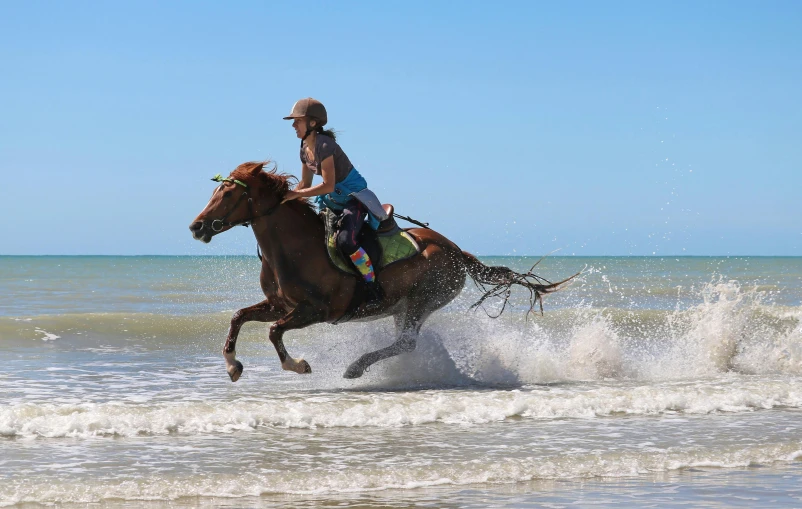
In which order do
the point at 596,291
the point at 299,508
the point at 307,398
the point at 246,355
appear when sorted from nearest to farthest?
the point at 299,508
the point at 307,398
the point at 246,355
the point at 596,291

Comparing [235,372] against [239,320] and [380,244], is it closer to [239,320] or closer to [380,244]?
[239,320]

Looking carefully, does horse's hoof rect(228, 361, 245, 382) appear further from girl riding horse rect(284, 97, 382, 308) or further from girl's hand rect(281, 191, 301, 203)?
girl's hand rect(281, 191, 301, 203)

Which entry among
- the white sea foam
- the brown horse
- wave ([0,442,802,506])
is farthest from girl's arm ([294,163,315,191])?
the white sea foam

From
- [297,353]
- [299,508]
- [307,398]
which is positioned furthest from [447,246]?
[299,508]

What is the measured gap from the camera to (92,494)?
17.9 feet

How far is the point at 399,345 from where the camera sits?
955 cm

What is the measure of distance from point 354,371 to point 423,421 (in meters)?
1.72

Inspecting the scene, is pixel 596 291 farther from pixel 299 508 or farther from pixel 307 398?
pixel 299 508

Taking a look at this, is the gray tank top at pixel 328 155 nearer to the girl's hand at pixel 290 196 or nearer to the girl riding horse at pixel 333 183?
the girl riding horse at pixel 333 183

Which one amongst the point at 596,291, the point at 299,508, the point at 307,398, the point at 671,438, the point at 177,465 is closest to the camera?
the point at 299,508

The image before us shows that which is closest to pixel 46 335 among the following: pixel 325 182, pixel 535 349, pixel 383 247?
pixel 383 247

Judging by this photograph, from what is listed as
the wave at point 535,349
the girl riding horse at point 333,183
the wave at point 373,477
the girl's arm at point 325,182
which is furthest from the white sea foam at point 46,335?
the wave at point 373,477

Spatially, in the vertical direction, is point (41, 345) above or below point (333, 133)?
below

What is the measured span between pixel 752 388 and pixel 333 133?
16.2ft
